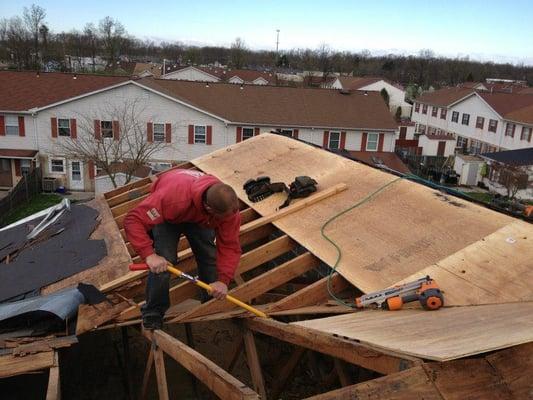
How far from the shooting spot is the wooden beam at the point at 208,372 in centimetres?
261

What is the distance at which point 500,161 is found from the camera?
2189 centimetres

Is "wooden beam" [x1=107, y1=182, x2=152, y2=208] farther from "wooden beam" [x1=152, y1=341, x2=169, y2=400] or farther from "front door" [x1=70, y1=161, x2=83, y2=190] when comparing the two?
"front door" [x1=70, y1=161, x2=83, y2=190]

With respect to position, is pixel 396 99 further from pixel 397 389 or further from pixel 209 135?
pixel 397 389

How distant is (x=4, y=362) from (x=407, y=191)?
13.3ft

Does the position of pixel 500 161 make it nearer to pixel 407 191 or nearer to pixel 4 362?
pixel 407 191

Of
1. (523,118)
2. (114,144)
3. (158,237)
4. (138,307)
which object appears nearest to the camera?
(158,237)

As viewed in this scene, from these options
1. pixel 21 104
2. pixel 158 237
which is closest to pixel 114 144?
pixel 21 104

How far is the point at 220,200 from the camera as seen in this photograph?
3.29 meters

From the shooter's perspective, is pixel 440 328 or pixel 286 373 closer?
pixel 440 328

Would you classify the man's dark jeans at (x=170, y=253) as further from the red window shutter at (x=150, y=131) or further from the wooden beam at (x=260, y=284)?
the red window shutter at (x=150, y=131)

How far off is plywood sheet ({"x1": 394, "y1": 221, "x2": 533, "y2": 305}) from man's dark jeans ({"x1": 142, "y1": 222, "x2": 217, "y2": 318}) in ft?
5.30

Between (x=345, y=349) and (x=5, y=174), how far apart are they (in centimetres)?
Answer: 2251

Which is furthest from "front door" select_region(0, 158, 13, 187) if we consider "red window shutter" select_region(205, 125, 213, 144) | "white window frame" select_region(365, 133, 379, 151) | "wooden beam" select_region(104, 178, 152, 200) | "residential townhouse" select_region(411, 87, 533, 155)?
"residential townhouse" select_region(411, 87, 533, 155)

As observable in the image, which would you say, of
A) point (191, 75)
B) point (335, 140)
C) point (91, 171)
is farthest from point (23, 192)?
point (191, 75)
